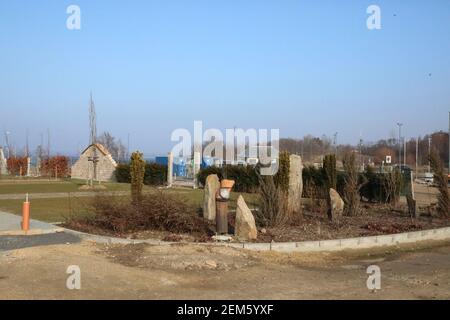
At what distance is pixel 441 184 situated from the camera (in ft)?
60.1

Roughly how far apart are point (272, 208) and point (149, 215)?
3.35 m

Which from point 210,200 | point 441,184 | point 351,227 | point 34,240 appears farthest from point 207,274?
point 441,184

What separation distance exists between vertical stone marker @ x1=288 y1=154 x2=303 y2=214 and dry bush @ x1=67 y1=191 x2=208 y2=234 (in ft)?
16.5

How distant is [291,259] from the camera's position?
1118 centimetres

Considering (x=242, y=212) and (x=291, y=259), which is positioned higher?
(x=242, y=212)

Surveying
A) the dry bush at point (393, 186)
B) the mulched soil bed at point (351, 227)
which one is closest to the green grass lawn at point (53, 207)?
the mulched soil bed at point (351, 227)

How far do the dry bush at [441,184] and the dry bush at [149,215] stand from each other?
28.8ft

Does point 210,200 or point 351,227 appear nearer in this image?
point 351,227

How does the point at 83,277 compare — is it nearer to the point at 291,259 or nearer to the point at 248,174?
the point at 291,259

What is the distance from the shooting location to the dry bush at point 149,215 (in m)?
13.6

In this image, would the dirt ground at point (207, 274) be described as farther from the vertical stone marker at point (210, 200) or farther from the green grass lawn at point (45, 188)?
the green grass lawn at point (45, 188)

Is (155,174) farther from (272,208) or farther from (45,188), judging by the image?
(272,208)
